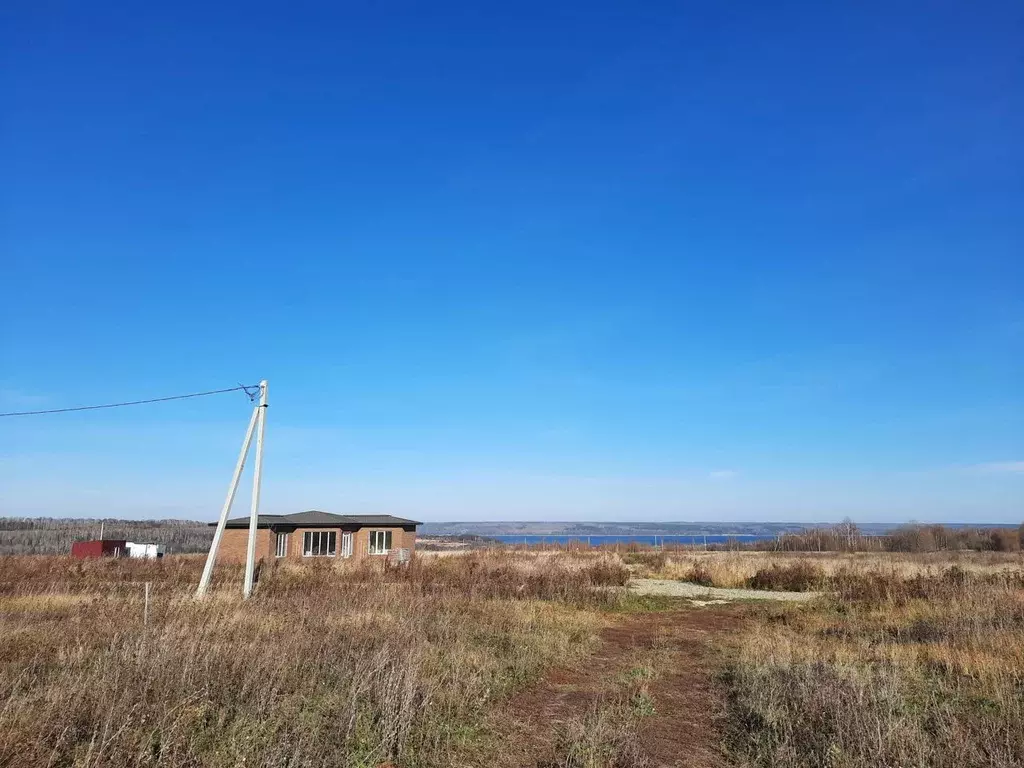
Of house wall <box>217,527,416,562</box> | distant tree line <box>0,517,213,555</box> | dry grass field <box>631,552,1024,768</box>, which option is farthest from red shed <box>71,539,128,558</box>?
dry grass field <box>631,552,1024,768</box>

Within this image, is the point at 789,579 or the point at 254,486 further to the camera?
the point at 789,579

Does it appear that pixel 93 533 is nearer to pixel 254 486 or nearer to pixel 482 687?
pixel 254 486

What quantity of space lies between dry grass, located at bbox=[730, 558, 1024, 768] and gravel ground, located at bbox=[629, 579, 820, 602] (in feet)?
24.8

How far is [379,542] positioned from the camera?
40406 millimetres

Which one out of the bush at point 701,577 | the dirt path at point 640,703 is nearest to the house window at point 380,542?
the bush at point 701,577

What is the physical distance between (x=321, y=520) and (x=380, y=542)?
12.8 ft

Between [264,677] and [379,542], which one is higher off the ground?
[264,677]

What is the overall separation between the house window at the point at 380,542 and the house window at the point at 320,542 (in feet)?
7.55

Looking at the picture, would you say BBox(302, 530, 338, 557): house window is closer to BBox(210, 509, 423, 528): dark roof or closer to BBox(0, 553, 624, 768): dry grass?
BBox(210, 509, 423, 528): dark roof

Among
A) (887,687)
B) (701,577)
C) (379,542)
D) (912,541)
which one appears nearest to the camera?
(887,687)

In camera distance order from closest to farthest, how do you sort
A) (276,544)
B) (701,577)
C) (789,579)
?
(789,579) < (701,577) < (276,544)

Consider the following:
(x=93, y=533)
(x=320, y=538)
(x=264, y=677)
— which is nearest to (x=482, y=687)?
(x=264, y=677)

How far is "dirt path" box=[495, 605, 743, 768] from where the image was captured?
20.1 ft

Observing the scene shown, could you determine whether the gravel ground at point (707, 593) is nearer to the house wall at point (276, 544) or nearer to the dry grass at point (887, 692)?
the dry grass at point (887, 692)
